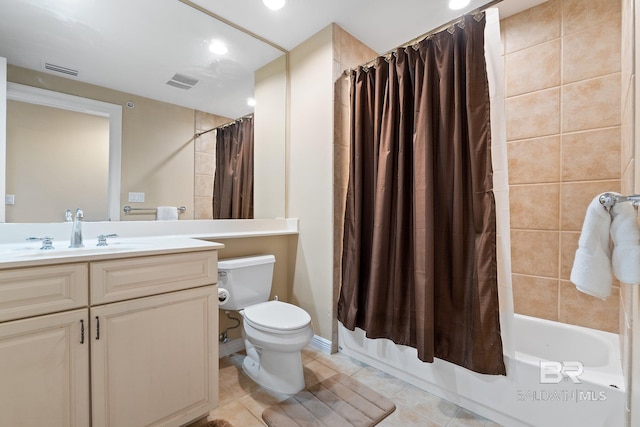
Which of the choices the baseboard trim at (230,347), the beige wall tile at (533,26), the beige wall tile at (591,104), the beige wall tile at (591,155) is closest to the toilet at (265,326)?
the baseboard trim at (230,347)

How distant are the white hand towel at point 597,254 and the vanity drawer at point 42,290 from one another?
1687mm

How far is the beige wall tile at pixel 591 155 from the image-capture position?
63.0 inches

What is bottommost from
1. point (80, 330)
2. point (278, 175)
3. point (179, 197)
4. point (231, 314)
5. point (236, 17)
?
point (231, 314)

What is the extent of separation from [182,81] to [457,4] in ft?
6.28

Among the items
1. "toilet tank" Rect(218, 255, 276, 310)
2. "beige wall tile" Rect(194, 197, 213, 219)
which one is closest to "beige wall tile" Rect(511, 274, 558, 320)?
"toilet tank" Rect(218, 255, 276, 310)

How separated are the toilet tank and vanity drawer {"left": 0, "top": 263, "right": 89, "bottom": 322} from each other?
2.64 feet

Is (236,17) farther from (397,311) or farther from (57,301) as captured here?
(397,311)

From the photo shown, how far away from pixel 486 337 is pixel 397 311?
49 cm

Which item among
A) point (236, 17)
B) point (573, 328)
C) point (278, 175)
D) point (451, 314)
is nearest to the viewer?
point (451, 314)

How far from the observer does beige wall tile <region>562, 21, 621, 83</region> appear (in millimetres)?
1602

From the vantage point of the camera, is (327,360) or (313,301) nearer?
(327,360)

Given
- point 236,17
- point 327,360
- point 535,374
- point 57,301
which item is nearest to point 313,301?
point 327,360

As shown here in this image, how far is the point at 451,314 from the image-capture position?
5.10 ft

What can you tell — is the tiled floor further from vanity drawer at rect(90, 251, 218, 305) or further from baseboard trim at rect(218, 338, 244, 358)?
vanity drawer at rect(90, 251, 218, 305)
